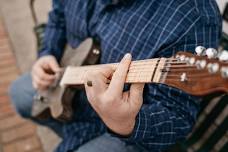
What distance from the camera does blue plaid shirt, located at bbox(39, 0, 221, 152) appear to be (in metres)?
0.95

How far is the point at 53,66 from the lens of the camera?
1.32 m

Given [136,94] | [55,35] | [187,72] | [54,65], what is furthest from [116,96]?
[55,35]

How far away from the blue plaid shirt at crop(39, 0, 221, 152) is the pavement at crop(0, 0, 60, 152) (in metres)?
0.97

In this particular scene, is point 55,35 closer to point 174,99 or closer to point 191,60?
point 174,99

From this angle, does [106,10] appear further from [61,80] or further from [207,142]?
[207,142]

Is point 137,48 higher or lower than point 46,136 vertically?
higher

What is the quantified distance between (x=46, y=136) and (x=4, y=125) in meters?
0.22

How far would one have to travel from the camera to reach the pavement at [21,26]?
2064mm

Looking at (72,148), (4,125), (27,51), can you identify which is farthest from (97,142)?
(27,51)

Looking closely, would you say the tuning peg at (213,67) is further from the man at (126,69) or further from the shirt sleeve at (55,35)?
the shirt sleeve at (55,35)

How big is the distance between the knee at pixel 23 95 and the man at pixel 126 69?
0.25 m

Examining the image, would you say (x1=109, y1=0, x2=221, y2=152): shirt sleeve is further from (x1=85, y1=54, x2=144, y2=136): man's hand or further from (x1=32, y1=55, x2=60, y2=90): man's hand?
(x1=32, y1=55, x2=60, y2=90): man's hand

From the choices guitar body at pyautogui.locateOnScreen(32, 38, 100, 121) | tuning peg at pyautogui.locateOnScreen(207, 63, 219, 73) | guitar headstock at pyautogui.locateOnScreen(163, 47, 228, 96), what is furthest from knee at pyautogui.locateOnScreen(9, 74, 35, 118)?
tuning peg at pyautogui.locateOnScreen(207, 63, 219, 73)

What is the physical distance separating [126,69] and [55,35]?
0.68 metres
